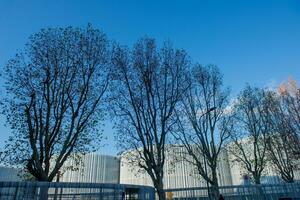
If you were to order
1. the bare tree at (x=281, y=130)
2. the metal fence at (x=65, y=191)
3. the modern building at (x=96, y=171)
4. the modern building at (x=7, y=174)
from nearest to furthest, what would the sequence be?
the metal fence at (x=65, y=191) < the bare tree at (x=281, y=130) < the modern building at (x=7, y=174) < the modern building at (x=96, y=171)

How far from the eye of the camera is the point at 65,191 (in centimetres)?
1327

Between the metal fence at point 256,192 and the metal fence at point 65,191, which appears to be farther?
the metal fence at point 256,192

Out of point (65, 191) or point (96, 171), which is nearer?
point (65, 191)

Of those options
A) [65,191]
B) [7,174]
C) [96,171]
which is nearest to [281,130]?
[65,191]

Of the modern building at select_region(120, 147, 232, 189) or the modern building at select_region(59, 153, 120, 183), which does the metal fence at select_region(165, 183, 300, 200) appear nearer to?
the modern building at select_region(120, 147, 232, 189)

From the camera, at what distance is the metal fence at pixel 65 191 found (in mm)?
11383

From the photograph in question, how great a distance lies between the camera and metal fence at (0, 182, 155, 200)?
11.4 m

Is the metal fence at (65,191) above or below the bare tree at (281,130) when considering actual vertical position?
below

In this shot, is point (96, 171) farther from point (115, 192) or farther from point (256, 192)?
point (115, 192)

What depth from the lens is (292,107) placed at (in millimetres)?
25750

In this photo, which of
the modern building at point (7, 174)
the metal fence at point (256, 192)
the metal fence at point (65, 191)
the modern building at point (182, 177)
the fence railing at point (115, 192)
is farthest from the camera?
the modern building at point (182, 177)

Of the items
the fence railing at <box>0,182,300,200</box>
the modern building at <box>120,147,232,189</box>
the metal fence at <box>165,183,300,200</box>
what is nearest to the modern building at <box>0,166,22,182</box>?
the modern building at <box>120,147,232,189</box>

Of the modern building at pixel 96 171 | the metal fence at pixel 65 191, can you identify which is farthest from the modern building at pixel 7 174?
the metal fence at pixel 65 191

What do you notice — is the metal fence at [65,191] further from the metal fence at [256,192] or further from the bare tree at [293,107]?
the bare tree at [293,107]
